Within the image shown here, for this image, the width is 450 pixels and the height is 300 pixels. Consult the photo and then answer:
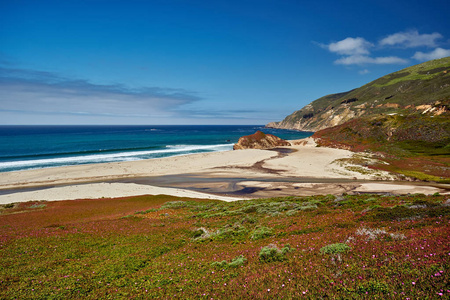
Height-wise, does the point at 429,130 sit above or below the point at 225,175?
above

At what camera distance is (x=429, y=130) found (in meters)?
69.9

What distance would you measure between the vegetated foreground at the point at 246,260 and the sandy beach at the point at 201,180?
21.7 m

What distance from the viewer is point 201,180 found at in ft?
158

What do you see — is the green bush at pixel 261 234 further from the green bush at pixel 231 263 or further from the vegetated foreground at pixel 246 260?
the green bush at pixel 231 263

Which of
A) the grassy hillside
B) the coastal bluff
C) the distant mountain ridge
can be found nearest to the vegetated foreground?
the grassy hillside

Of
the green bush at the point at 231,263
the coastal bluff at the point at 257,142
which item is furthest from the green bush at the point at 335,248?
the coastal bluff at the point at 257,142

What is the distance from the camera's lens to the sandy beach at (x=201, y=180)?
36625 millimetres

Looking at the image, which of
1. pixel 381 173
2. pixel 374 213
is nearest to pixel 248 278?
pixel 374 213

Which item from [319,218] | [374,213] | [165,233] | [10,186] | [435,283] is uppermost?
[435,283]

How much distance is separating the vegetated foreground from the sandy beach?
855 inches

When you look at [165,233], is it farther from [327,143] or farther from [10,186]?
[327,143]

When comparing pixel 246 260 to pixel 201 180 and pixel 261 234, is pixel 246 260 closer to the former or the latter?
pixel 261 234

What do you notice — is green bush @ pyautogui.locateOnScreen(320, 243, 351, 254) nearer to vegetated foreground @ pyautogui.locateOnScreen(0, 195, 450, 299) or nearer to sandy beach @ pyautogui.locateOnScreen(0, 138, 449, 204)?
vegetated foreground @ pyautogui.locateOnScreen(0, 195, 450, 299)

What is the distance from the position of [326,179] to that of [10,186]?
225 feet
